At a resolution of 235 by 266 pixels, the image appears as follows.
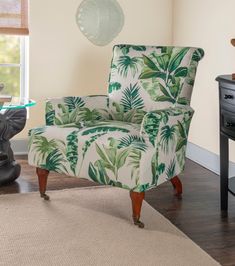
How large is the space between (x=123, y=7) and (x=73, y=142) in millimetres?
1843

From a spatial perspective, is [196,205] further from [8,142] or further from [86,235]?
[8,142]

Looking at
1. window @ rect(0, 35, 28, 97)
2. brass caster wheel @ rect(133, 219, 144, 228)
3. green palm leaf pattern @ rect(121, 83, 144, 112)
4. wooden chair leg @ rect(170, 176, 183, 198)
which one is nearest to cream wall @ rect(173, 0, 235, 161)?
wooden chair leg @ rect(170, 176, 183, 198)

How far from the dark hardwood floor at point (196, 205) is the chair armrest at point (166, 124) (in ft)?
1.29

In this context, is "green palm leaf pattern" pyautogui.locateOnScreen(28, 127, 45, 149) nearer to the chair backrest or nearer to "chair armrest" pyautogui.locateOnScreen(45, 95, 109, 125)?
"chair armrest" pyautogui.locateOnScreen(45, 95, 109, 125)

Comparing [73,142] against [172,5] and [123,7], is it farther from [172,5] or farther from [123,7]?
[172,5]

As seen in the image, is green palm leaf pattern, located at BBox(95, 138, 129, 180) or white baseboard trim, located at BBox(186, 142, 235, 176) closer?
green palm leaf pattern, located at BBox(95, 138, 129, 180)

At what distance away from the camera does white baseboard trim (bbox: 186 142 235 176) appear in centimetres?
366

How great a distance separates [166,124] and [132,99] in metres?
0.57

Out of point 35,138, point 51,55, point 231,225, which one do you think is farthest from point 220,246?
point 51,55

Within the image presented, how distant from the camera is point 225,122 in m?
2.74

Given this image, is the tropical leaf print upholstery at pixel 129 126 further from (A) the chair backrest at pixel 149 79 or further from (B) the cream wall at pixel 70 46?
(B) the cream wall at pixel 70 46

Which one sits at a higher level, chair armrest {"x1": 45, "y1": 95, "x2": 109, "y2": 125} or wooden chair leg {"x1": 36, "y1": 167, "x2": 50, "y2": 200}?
chair armrest {"x1": 45, "y1": 95, "x2": 109, "y2": 125}

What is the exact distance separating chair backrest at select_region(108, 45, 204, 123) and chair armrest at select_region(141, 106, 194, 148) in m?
0.19

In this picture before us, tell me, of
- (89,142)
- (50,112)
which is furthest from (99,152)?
(50,112)
